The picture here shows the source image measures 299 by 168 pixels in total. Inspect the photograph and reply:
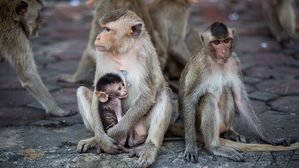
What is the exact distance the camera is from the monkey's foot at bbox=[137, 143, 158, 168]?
3346 mm

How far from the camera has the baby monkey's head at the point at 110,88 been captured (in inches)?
140

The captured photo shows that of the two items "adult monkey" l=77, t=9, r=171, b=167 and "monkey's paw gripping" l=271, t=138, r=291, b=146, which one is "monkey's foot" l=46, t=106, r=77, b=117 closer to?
"adult monkey" l=77, t=9, r=171, b=167

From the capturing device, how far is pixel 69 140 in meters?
3.95

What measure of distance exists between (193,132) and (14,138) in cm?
169

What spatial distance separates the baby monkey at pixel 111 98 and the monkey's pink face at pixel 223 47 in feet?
2.73

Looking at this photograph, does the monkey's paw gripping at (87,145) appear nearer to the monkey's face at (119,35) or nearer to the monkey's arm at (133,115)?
the monkey's arm at (133,115)

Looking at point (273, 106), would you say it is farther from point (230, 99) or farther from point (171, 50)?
point (171, 50)

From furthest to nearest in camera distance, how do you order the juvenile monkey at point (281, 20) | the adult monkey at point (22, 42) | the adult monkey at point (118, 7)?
1. the juvenile monkey at point (281, 20)
2. the adult monkey at point (118, 7)
3. the adult monkey at point (22, 42)

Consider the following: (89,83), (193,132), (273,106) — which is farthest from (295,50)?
(193,132)

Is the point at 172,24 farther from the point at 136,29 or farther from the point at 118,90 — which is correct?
the point at 118,90

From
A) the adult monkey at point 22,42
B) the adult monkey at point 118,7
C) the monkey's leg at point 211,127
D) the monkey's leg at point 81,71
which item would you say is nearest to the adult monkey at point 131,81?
the monkey's leg at point 211,127

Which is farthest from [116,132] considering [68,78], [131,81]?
[68,78]

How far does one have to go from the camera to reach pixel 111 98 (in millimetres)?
3639

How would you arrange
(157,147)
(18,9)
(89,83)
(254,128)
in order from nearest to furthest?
(157,147), (254,128), (18,9), (89,83)
